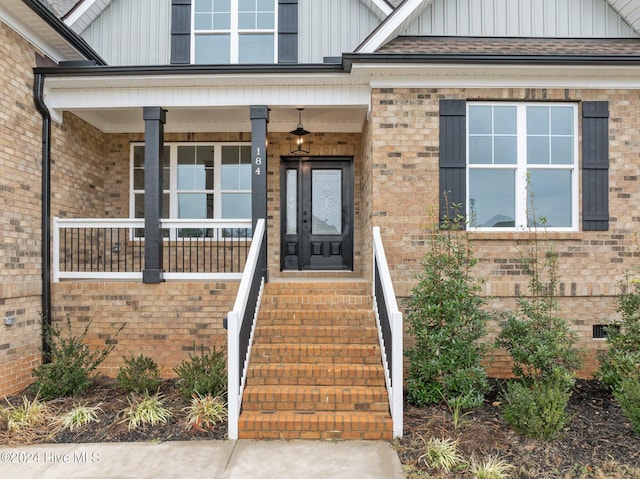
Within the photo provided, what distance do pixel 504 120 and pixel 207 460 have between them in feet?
17.9

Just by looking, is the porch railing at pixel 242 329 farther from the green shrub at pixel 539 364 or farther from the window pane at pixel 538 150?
the window pane at pixel 538 150

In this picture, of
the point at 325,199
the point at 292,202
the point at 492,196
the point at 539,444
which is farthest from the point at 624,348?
the point at 292,202

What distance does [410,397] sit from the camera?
16.6ft

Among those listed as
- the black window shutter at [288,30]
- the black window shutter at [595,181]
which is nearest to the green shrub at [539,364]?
the black window shutter at [595,181]

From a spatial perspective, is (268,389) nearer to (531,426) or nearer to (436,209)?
(531,426)

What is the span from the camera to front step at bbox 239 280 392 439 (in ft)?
14.3

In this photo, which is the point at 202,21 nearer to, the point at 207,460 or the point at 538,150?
the point at 538,150

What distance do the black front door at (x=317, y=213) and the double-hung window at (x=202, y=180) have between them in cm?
77

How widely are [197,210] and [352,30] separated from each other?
4105 mm

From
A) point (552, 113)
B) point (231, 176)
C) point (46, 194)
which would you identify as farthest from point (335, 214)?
point (46, 194)

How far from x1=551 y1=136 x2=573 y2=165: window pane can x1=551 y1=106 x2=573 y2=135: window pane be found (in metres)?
0.10

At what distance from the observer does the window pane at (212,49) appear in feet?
25.3

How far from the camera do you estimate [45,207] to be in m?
6.29

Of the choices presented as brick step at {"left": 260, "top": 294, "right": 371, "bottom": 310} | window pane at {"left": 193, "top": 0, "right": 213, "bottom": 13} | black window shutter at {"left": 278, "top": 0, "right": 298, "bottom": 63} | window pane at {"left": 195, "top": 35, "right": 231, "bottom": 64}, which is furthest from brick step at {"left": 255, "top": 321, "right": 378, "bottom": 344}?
window pane at {"left": 193, "top": 0, "right": 213, "bottom": 13}
